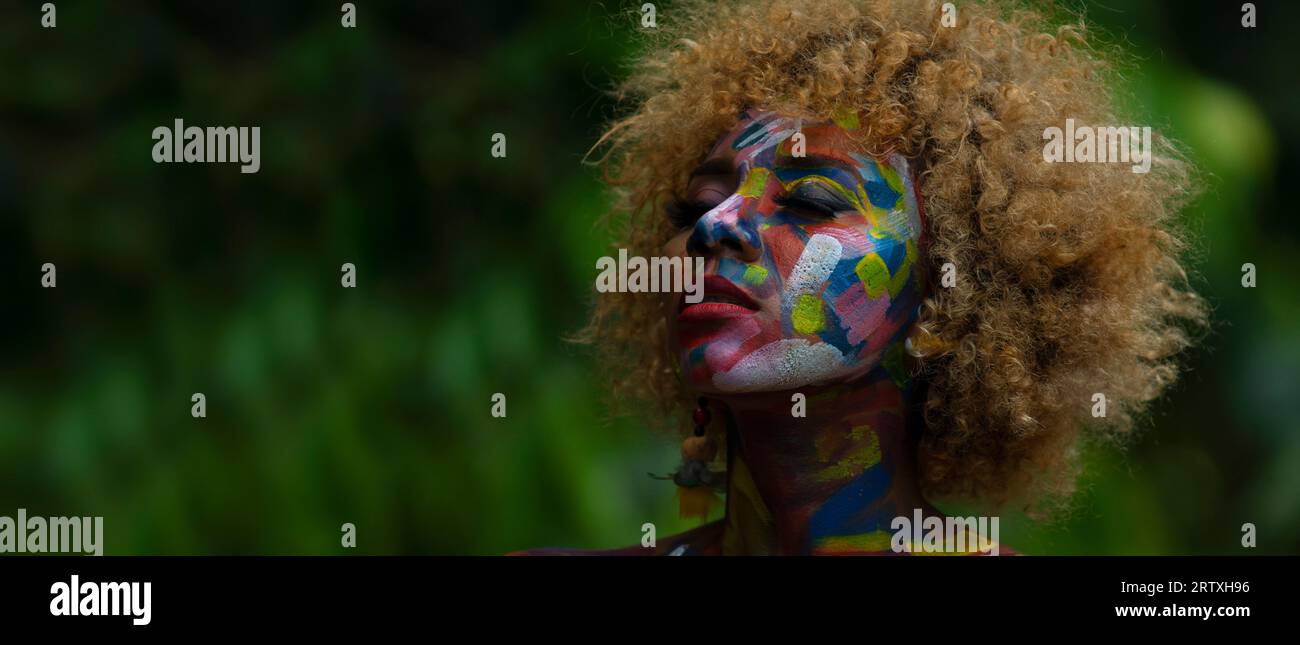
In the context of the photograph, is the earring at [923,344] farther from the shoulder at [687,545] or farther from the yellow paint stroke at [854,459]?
the shoulder at [687,545]

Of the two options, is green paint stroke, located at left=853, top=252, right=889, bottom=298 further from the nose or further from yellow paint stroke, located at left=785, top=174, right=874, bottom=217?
the nose

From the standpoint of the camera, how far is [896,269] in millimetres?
3896

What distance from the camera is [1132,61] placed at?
5.93 m

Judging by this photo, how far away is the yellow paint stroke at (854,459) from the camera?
3.95 metres

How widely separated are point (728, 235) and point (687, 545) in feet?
2.99

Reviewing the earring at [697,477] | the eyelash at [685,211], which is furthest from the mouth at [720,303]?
the earring at [697,477]

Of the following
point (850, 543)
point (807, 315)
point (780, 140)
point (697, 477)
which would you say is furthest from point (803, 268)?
point (697, 477)

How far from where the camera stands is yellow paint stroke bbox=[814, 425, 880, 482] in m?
3.95

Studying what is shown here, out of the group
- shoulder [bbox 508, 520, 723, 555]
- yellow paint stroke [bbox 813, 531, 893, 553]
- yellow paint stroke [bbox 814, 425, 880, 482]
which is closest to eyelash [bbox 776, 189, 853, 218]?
yellow paint stroke [bbox 814, 425, 880, 482]

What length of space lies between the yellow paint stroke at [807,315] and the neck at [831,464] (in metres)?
0.18

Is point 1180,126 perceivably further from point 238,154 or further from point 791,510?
point 238,154

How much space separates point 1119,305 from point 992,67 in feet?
2.26

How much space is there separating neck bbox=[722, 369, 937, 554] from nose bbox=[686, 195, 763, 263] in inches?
14.3

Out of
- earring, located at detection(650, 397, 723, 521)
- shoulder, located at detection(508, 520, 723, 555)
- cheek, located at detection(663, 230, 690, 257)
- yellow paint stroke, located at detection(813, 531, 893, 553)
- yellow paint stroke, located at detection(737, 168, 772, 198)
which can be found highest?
yellow paint stroke, located at detection(737, 168, 772, 198)
